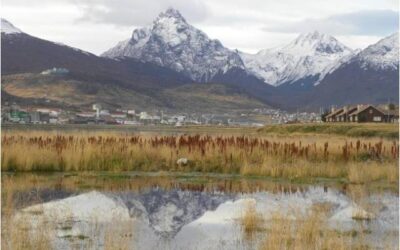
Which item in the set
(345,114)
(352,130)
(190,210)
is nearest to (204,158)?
(190,210)

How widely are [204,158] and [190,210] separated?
9916mm

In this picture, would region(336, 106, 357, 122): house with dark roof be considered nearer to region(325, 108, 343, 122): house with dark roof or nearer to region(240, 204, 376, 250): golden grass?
region(325, 108, 343, 122): house with dark roof

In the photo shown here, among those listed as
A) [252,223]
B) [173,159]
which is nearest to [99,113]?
[173,159]

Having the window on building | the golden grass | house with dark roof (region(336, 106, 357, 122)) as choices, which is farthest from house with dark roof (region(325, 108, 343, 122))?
the golden grass

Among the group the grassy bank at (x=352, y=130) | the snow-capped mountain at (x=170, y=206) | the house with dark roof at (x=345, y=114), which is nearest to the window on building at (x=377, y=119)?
the house with dark roof at (x=345, y=114)

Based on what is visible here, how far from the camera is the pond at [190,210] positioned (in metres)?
12.9

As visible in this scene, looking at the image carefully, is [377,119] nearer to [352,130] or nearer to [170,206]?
[352,130]

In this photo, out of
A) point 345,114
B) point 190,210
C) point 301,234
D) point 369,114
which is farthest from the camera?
point 345,114

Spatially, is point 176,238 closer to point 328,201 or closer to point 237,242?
point 237,242

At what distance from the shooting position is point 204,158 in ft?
88.0

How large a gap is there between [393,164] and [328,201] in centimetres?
817

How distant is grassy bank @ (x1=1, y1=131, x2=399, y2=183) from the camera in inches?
968

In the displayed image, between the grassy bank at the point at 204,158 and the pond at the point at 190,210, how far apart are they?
59.8 inches

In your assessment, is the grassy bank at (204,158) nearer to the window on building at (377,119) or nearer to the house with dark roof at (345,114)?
the window on building at (377,119)
